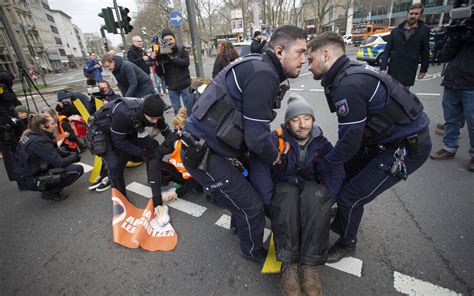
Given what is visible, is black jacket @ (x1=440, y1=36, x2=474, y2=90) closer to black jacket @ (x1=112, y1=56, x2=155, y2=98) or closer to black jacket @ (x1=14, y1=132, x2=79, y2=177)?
black jacket @ (x1=112, y1=56, x2=155, y2=98)

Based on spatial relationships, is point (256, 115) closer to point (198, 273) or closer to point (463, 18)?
point (198, 273)

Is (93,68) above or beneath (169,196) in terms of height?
above

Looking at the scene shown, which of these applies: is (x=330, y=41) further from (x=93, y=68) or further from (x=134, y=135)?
(x=93, y=68)

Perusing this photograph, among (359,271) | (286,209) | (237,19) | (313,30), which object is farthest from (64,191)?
(313,30)

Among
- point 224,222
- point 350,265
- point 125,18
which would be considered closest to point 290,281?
point 350,265

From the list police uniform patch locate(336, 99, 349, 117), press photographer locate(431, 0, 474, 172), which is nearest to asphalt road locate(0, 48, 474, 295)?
press photographer locate(431, 0, 474, 172)

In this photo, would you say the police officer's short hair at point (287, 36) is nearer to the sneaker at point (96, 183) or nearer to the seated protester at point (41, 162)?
the seated protester at point (41, 162)

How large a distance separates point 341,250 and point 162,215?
176cm

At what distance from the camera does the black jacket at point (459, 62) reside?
2846 millimetres

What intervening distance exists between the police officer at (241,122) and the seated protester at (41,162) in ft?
7.59

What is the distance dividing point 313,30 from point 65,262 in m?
36.9

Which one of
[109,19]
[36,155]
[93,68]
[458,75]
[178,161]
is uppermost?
[109,19]

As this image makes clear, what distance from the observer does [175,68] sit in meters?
4.91

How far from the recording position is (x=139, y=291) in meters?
1.83
